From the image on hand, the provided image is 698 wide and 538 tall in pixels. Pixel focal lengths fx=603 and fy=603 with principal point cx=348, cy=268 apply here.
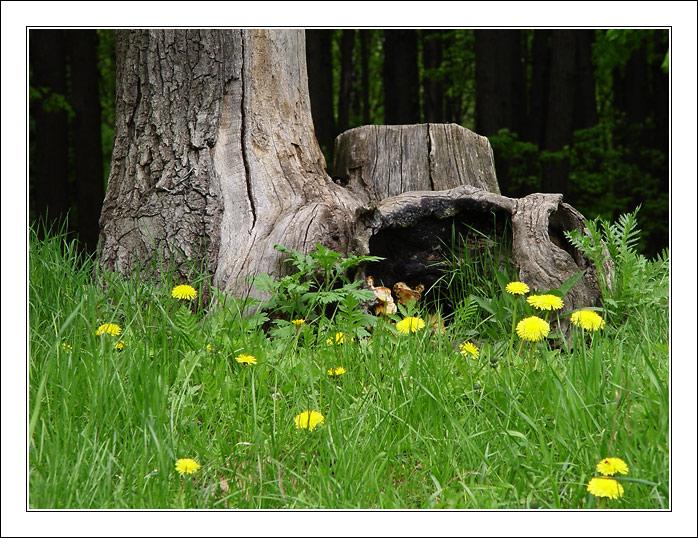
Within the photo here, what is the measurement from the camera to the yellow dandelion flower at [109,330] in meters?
2.45

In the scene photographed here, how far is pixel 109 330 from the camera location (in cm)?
250

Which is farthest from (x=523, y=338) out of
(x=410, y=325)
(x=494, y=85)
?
(x=494, y=85)

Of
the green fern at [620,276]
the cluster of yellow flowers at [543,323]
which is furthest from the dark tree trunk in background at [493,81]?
the cluster of yellow flowers at [543,323]

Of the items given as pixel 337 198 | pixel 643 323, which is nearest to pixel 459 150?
pixel 337 198

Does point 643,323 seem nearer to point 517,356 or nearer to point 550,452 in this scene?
point 517,356

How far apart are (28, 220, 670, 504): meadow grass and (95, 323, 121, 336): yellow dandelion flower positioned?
3 centimetres

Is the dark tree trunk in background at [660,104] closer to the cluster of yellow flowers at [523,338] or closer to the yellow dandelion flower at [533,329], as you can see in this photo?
the cluster of yellow flowers at [523,338]

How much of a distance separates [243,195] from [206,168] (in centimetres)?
26

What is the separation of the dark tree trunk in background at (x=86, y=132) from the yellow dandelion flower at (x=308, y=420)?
8539 millimetres

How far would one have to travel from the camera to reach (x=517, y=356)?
2.62 meters

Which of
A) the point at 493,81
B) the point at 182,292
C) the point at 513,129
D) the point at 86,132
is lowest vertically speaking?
the point at 182,292

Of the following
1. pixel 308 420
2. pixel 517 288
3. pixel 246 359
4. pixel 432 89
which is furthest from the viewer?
pixel 432 89

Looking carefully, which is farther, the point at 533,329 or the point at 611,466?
the point at 533,329

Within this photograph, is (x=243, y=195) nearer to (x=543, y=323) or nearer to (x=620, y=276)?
(x=543, y=323)
